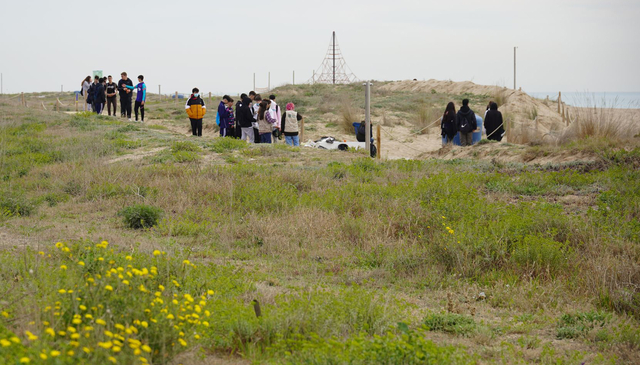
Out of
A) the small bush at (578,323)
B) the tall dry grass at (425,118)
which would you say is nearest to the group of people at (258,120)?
the small bush at (578,323)

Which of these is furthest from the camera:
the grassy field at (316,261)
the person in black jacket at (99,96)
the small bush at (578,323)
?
the person in black jacket at (99,96)

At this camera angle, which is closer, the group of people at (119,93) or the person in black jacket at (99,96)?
the group of people at (119,93)

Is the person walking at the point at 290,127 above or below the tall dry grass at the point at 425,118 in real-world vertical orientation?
below

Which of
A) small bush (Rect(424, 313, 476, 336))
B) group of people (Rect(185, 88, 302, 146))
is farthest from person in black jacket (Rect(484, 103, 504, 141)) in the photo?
small bush (Rect(424, 313, 476, 336))

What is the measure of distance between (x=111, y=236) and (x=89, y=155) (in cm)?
635

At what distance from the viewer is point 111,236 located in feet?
22.3

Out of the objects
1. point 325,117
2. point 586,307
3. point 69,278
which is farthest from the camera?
point 325,117

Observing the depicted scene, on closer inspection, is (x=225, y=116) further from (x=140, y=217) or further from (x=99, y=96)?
(x=140, y=217)

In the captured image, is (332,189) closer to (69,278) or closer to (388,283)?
(388,283)

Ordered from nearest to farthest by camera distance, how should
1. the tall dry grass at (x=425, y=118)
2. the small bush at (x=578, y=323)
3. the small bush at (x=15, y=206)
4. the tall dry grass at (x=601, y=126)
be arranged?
the small bush at (x=578, y=323) < the small bush at (x=15, y=206) < the tall dry grass at (x=601, y=126) < the tall dry grass at (x=425, y=118)

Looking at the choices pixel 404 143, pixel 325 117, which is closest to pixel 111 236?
pixel 404 143

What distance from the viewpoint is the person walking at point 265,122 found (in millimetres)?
14711

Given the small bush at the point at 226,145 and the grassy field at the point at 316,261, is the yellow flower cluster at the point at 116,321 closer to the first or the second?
the grassy field at the point at 316,261

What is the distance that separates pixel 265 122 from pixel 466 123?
5444mm
